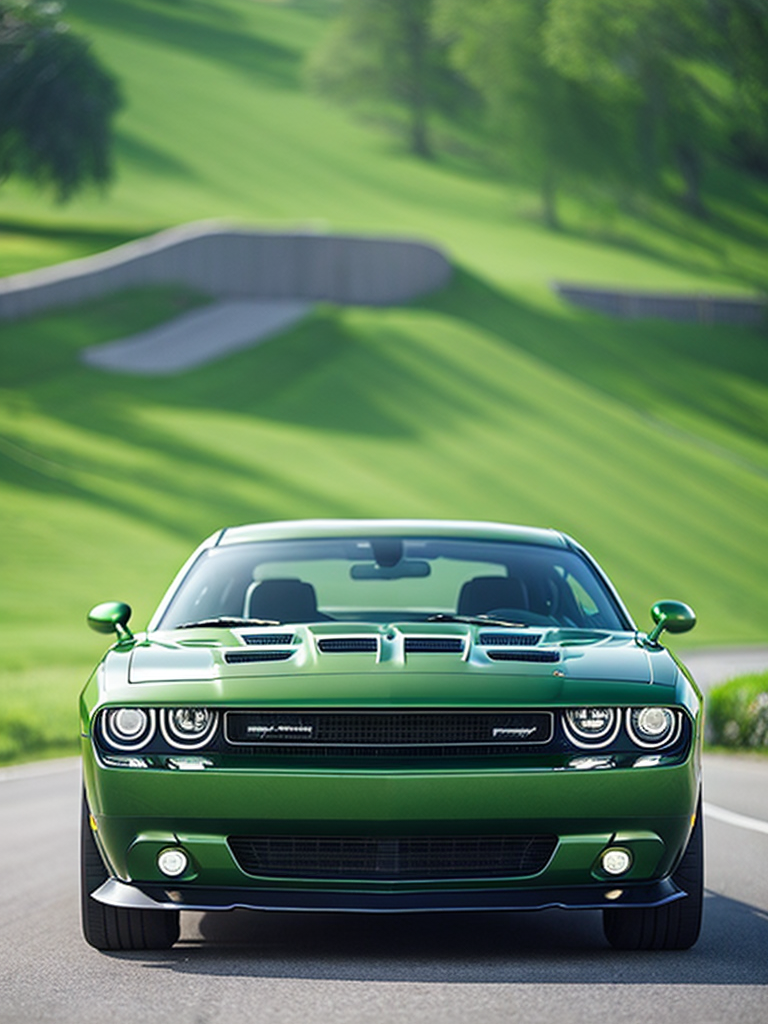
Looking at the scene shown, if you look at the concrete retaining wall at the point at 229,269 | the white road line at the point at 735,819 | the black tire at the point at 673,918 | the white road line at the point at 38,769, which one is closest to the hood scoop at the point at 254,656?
the black tire at the point at 673,918

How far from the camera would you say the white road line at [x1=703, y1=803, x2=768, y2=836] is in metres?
→ 11.3

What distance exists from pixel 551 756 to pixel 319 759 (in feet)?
2.46

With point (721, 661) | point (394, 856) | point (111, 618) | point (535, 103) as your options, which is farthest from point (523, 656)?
point (535, 103)

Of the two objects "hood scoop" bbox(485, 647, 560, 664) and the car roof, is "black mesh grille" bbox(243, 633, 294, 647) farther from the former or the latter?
the car roof

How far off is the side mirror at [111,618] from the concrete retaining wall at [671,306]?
72.5 metres

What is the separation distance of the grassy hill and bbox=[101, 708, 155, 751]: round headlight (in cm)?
1349

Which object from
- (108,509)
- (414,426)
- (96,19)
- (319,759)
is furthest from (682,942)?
(96,19)

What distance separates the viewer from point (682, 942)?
671 centimetres

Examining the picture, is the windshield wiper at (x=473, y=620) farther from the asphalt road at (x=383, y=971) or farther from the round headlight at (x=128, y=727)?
the round headlight at (x=128, y=727)

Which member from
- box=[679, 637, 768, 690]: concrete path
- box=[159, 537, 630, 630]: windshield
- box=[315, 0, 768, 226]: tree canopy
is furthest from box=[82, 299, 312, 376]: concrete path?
box=[159, 537, 630, 630]: windshield

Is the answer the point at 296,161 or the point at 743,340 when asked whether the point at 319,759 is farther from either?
the point at 296,161

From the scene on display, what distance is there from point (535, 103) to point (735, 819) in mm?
88532

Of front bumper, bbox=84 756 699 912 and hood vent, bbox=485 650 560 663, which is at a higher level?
hood vent, bbox=485 650 560 663

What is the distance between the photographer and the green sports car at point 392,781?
6.19m
